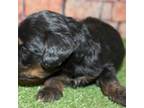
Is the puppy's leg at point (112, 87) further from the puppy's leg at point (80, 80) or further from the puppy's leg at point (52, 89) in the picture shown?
the puppy's leg at point (52, 89)

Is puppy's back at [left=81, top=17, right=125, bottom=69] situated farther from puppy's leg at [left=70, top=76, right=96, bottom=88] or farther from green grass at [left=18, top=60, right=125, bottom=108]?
green grass at [left=18, top=60, right=125, bottom=108]

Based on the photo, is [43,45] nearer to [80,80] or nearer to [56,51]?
[56,51]

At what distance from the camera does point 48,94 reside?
209cm

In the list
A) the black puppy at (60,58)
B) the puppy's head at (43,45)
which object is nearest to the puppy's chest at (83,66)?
the black puppy at (60,58)

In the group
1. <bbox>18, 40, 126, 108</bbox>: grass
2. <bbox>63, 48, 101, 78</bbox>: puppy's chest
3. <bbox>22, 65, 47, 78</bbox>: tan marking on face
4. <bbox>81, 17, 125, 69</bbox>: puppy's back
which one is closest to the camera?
<bbox>18, 40, 126, 108</bbox>: grass

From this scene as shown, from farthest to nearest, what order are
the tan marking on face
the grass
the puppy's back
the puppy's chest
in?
the puppy's back
the puppy's chest
the tan marking on face
the grass

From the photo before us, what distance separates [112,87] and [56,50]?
1.32 feet

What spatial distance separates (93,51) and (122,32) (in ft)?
3.40

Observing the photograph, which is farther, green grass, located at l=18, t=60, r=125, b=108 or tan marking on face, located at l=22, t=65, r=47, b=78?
tan marking on face, located at l=22, t=65, r=47, b=78

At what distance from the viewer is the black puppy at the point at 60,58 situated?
81.6 inches

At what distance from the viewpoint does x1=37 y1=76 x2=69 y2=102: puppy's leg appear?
6.76 ft

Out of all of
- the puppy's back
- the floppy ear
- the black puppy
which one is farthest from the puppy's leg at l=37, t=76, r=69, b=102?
the puppy's back

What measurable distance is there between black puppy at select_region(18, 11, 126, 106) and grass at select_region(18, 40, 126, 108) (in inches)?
1.4
